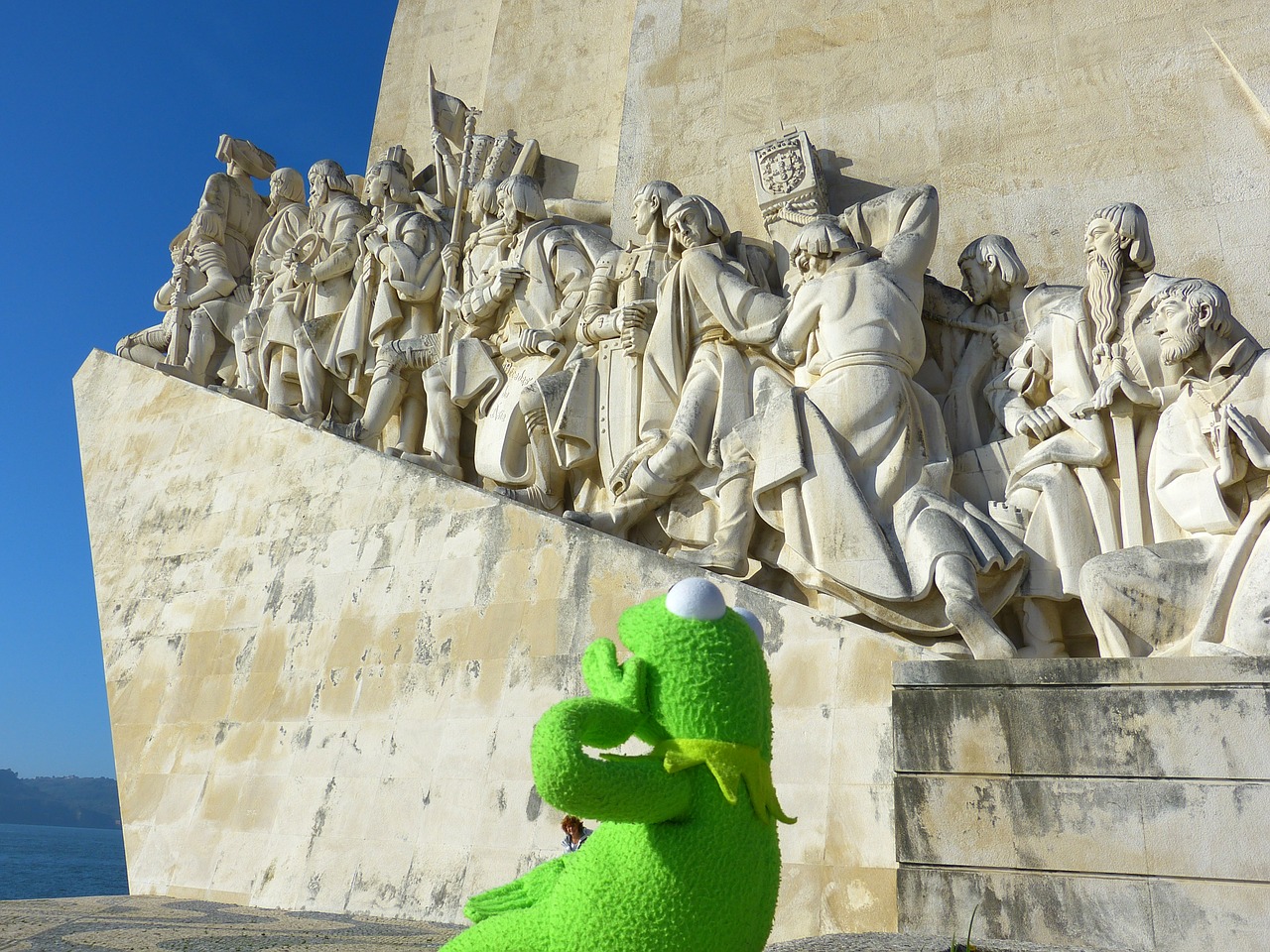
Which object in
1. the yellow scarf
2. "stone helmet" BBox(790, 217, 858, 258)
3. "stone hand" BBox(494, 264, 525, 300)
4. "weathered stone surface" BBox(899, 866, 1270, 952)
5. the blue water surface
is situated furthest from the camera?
the blue water surface

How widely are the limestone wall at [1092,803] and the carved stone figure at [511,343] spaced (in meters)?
3.24

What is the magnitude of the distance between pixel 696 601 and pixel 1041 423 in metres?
3.23

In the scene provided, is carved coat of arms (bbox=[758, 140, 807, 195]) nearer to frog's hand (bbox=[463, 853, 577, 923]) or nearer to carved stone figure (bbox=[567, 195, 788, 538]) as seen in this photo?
carved stone figure (bbox=[567, 195, 788, 538])

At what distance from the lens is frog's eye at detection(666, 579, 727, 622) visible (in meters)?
1.94

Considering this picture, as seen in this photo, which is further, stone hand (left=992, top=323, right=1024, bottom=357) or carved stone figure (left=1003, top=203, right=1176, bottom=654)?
stone hand (left=992, top=323, right=1024, bottom=357)

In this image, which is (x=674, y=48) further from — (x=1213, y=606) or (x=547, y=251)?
(x=1213, y=606)

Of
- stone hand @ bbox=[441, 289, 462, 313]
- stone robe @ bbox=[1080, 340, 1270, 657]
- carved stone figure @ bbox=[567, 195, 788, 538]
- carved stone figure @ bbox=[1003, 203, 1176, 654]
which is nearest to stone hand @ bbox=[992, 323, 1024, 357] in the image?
carved stone figure @ bbox=[1003, 203, 1176, 654]

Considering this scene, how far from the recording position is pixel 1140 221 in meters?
4.70

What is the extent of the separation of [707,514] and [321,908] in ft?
8.29

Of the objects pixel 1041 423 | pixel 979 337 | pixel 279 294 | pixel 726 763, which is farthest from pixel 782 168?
pixel 726 763

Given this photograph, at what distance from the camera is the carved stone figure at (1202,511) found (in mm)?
3643

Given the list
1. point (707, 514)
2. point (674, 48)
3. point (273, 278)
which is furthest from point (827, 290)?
point (273, 278)

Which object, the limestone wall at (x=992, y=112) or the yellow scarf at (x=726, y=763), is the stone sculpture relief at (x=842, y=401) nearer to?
the limestone wall at (x=992, y=112)

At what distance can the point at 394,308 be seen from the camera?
774 centimetres
